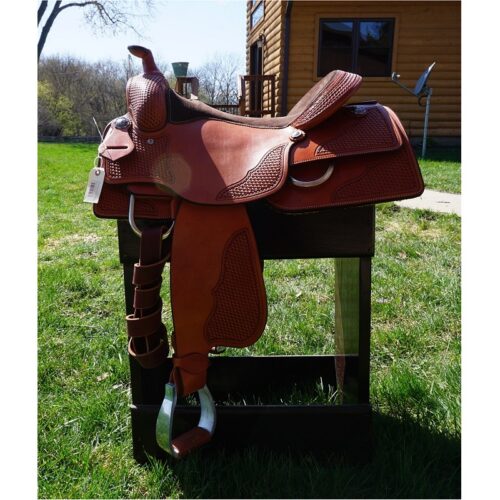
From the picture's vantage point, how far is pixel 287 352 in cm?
206

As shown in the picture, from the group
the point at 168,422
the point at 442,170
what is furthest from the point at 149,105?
the point at 442,170

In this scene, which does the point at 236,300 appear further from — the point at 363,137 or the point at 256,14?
the point at 256,14

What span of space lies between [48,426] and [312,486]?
0.85 m

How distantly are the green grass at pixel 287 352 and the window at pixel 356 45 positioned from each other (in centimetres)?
607

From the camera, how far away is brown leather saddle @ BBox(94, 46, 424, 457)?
3.90 feet

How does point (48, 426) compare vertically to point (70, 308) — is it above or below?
below

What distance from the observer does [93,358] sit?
2.01 metres

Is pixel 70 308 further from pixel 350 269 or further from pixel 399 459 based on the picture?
pixel 399 459

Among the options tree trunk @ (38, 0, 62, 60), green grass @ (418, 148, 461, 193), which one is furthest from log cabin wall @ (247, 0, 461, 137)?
tree trunk @ (38, 0, 62, 60)

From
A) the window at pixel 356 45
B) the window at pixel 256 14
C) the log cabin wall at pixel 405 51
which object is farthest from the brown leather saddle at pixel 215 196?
the window at pixel 256 14

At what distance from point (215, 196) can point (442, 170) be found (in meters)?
5.23

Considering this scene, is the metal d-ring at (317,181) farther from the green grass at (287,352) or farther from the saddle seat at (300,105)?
the green grass at (287,352)

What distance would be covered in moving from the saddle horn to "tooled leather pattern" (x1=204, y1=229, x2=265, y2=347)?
1.81 feet

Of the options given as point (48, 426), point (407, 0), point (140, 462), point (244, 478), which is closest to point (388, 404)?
point (244, 478)
